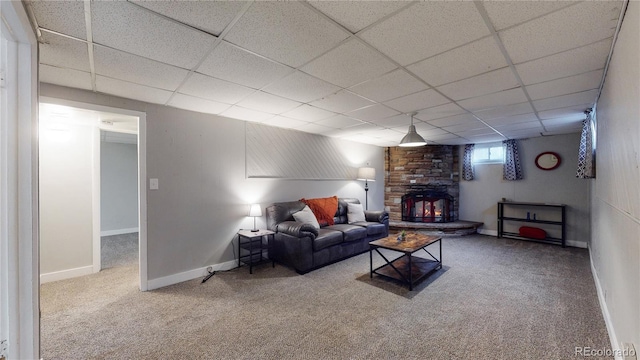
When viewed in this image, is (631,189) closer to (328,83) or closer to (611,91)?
(611,91)

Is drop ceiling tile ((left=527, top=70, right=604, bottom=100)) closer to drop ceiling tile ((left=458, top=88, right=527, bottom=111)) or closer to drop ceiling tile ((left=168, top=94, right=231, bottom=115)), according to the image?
drop ceiling tile ((left=458, top=88, right=527, bottom=111))

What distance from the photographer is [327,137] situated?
5156 millimetres

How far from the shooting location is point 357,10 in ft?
4.58

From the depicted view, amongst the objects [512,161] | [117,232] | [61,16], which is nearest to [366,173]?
[512,161]

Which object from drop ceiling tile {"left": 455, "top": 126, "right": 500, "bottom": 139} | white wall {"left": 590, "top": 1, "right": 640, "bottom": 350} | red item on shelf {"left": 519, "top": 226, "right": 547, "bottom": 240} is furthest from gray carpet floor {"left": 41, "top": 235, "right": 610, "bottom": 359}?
drop ceiling tile {"left": 455, "top": 126, "right": 500, "bottom": 139}

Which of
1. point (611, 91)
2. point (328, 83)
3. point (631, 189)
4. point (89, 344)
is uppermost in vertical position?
point (328, 83)

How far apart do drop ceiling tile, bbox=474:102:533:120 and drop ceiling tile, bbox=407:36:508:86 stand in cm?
136

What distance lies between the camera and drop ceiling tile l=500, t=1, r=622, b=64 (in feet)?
4.56

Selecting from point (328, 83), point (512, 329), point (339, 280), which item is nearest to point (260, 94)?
point (328, 83)

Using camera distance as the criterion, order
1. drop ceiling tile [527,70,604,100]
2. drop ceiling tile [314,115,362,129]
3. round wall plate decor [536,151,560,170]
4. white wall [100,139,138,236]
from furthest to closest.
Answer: white wall [100,139,138,236]
round wall plate decor [536,151,560,170]
drop ceiling tile [314,115,362,129]
drop ceiling tile [527,70,604,100]

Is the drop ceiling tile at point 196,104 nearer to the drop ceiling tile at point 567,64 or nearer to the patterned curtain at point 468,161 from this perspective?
the drop ceiling tile at point 567,64

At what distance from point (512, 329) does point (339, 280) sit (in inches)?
67.8

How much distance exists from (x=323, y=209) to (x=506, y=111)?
10.0 feet

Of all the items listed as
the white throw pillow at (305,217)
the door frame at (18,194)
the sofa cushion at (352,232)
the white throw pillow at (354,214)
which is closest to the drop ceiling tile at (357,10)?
the door frame at (18,194)
